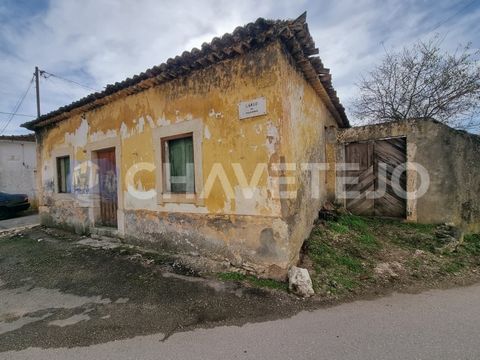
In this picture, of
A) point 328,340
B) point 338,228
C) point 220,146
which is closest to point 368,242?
point 338,228

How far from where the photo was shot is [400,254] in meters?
4.45

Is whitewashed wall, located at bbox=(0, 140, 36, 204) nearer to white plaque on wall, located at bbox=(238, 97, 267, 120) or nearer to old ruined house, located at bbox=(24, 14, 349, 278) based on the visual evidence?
old ruined house, located at bbox=(24, 14, 349, 278)

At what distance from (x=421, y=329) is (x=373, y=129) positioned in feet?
17.7

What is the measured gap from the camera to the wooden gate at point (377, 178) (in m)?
6.29

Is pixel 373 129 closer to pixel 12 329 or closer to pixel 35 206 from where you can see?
pixel 12 329

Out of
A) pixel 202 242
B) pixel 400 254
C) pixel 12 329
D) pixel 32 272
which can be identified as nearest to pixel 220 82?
pixel 202 242

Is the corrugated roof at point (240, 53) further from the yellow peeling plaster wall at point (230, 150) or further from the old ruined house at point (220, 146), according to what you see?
the yellow peeling plaster wall at point (230, 150)

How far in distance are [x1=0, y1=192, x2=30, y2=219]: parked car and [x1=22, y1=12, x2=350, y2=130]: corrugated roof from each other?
9200 mm

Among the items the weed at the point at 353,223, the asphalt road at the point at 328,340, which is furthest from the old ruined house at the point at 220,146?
the asphalt road at the point at 328,340

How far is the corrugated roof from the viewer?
3.31 m

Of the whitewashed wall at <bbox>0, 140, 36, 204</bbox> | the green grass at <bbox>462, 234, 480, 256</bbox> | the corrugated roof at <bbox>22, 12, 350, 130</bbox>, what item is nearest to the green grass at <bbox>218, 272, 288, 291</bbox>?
the corrugated roof at <bbox>22, 12, 350, 130</bbox>

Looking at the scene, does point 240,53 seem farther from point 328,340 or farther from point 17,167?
point 17,167

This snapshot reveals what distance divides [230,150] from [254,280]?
2149 millimetres

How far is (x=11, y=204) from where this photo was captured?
11.2 metres
